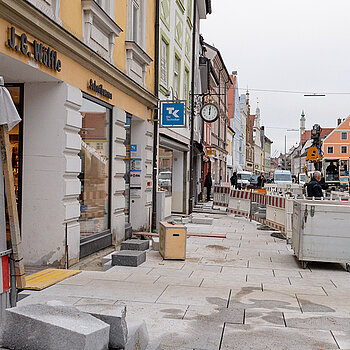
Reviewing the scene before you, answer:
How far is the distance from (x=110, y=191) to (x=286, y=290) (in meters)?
5.08

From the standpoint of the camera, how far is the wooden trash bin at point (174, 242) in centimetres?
948

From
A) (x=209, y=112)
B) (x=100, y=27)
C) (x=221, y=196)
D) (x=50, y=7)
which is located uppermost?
(x=100, y=27)

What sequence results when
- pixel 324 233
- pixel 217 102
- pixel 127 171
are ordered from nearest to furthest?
pixel 324 233 < pixel 127 171 < pixel 217 102

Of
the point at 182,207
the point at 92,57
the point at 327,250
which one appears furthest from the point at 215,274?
the point at 182,207

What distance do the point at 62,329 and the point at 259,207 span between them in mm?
15488

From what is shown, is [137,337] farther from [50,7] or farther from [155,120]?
[155,120]

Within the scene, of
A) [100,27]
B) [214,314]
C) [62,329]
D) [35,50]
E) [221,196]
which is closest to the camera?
[62,329]

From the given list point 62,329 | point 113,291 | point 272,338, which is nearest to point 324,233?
point 113,291

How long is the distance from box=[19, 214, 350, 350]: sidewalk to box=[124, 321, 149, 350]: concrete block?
29.3 inches

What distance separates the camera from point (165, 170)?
1991 cm

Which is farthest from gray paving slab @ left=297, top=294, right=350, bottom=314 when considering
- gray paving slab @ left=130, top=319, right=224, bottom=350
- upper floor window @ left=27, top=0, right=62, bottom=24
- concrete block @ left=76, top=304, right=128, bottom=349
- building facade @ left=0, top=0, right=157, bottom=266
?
upper floor window @ left=27, top=0, right=62, bottom=24

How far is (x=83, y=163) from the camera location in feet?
31.5

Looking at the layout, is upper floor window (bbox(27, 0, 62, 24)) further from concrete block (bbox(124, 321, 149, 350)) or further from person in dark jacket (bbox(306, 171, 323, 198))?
person in dark jacket (bbox(306, 171, 323, 198))

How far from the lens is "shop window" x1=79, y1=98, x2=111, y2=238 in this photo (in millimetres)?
9672
